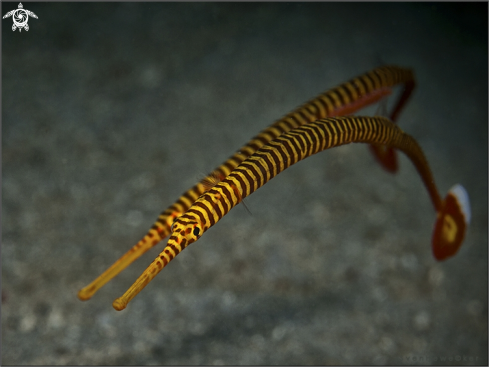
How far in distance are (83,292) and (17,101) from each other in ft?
10.7

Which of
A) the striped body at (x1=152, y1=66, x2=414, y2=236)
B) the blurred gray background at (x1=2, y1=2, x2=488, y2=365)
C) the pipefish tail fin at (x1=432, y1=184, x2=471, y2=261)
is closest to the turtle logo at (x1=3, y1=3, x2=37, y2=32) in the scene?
the blurred gray background at (x1=2, y1=2, x2=488, y2=365)

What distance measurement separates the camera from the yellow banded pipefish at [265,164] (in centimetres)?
180

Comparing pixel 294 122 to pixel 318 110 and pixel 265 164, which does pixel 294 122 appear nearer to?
pixel 318 110

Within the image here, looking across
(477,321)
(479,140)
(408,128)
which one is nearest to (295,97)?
(408,128)

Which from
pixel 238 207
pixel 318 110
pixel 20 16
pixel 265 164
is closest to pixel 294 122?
pixel 318 110

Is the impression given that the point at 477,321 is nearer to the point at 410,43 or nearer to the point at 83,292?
the point at 83,292

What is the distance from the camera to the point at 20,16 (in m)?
4.88

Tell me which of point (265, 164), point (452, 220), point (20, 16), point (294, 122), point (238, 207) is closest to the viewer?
point (265, 164)

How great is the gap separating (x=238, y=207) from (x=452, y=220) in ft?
6.14

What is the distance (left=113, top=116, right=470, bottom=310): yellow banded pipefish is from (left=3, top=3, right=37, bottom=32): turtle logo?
4.21 m

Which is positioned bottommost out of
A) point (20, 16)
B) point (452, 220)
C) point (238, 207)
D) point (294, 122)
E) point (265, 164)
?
point (452, 220)

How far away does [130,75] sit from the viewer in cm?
515

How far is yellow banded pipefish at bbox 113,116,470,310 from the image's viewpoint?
180cm

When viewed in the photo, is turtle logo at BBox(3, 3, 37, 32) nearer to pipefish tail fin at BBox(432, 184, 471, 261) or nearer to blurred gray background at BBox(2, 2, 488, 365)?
blurred gray background at BBox(2, 2, 488, 365)
